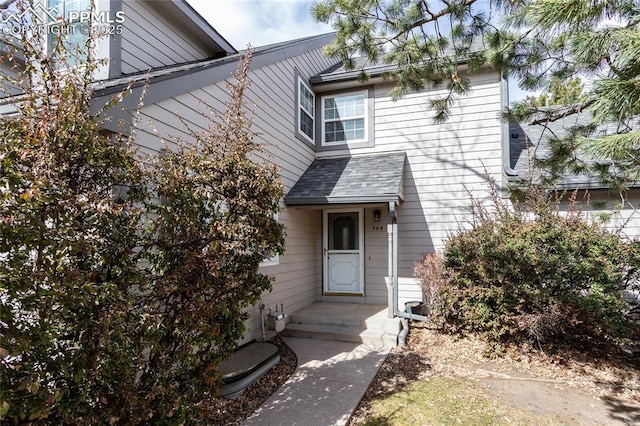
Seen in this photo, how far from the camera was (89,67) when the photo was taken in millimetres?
2330

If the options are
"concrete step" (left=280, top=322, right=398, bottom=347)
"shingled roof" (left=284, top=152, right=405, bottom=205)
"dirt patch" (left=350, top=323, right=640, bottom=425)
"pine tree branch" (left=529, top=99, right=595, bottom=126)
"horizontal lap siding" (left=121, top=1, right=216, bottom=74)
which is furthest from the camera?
"shingled roof" (left=284, top=152, right=405, bottom=205)

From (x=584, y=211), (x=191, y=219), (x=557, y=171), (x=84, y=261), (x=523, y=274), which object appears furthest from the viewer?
(x=584, y=211)

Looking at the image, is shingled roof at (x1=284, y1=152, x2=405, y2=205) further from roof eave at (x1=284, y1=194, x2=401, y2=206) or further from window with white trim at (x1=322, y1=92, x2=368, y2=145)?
window with white trim at (x1=322, y1=92, x2=368, y2=145)

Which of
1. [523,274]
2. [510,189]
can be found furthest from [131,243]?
[510,189]

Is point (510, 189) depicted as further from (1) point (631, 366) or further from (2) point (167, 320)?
(2) point (167, 320)

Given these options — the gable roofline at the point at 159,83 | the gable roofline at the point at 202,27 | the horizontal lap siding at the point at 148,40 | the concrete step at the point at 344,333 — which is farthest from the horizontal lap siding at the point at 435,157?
the horizontal lap siding at the point at 148,40

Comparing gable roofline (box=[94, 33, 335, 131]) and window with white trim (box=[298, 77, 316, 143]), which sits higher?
window with white trim (box=[298, 77, 316, 143])

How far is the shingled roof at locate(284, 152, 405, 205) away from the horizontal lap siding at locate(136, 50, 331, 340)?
299 mm

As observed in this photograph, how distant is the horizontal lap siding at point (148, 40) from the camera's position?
4508 mm

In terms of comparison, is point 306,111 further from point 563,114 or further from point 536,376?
point 536,376

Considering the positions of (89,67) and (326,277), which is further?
(326,277)

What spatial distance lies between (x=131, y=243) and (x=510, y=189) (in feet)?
18.6

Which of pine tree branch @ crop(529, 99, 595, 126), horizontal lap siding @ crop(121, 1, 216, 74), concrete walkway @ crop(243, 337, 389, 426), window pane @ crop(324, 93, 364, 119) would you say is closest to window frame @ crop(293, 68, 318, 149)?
window pane @ crop(324, 93, 364, 119)

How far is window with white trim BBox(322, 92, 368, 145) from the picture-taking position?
820cm
